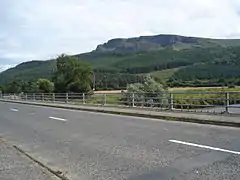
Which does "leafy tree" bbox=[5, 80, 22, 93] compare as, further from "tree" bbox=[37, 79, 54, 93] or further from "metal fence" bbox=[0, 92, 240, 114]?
"metal fence" bbox=[0, 92, 240, 114]

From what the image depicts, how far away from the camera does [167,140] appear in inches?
416

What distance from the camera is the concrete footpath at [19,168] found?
6906 millimetres

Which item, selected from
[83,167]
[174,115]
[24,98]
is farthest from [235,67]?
[83,167]

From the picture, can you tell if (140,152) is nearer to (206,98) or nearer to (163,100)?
(206,98)

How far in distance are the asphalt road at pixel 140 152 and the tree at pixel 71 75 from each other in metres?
60.3

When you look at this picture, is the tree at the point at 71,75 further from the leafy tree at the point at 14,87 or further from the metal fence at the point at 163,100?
the leafy tree at the point at 14,87

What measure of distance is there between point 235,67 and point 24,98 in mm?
110181

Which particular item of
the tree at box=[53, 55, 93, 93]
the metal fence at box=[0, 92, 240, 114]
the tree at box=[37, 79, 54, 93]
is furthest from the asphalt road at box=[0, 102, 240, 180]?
the tree at box=[37, 79, 54, 93]

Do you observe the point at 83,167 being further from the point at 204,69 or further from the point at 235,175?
the point at 204,69

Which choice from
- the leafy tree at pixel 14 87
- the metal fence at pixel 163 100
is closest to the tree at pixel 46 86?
the leafy tree at pixel 14 87

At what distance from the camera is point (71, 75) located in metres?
75.6

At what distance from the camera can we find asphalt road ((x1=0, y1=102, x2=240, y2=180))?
6.84 m

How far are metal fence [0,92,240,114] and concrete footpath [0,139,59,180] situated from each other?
9.66 meters

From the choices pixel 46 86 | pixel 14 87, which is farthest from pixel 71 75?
pixel 14 87
